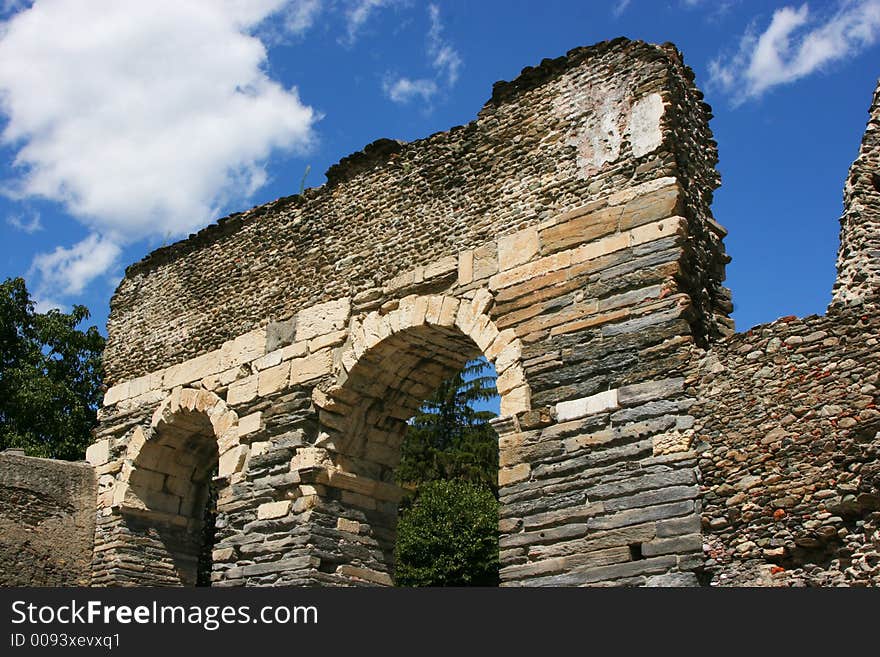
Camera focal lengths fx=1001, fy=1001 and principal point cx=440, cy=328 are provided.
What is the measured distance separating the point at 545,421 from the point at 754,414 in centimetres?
170

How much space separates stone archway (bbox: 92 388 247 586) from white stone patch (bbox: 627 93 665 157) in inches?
213

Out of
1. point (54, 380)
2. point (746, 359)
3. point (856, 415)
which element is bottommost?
point (856, 415)

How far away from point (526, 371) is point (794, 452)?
92.6 inches

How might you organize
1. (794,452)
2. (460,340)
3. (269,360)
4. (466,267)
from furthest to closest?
(269,360), (460,340), (466,267), (794,452)

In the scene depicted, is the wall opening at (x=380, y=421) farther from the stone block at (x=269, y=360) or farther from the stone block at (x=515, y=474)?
the stone block at (x=515, y=474)

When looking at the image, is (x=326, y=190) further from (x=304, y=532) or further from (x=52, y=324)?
(x=52, y=324)

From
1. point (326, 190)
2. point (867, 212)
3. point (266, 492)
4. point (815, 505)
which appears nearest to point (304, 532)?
point (266, 492)

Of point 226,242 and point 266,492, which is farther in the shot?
point 226,242

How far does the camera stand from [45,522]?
Result: 37.8ft

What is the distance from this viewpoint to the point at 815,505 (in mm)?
6215

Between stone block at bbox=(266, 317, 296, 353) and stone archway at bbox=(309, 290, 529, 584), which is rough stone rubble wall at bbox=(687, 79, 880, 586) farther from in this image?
stone block at bbox=(266, 317, 296, 353)

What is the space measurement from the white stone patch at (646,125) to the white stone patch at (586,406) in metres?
2.03

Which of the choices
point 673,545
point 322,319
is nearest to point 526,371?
point 673,545

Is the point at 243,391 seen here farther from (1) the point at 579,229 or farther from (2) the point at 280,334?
(1) the point at 579,229
